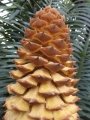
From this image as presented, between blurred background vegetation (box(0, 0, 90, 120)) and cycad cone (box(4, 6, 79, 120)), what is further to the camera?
blurred background vegetation (box(0, 0, 90, 120))

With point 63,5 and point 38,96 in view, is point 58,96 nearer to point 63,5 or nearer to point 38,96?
point 38,96

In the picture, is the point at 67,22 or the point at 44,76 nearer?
the point at 44,76

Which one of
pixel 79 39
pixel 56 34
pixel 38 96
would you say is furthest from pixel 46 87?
pixel 79 39

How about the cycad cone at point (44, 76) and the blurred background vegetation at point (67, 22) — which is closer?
the cycad cone at point (44, 76)
